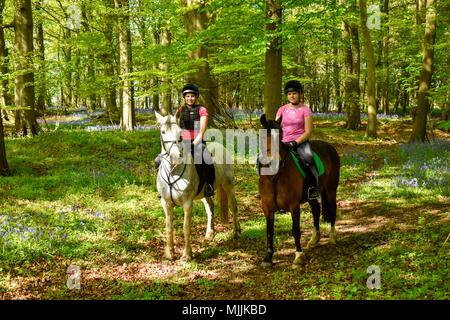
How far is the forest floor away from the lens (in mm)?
6117

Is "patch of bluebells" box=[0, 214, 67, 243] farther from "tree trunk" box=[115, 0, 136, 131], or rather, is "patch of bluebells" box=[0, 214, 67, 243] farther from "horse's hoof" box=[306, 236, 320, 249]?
"tree trunk" box=[115, 0, 136, 131]

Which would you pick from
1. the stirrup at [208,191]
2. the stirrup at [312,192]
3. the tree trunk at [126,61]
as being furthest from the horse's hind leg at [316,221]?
the tree trunk at [126,61]

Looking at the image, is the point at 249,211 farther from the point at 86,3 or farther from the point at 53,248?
the point at 86,3

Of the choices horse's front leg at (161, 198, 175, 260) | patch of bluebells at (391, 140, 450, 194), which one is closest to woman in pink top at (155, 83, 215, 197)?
horse's front leg at (161, 198, 175, 260)

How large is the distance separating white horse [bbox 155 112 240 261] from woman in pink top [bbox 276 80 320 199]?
189 cm

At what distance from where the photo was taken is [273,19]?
11117 mm

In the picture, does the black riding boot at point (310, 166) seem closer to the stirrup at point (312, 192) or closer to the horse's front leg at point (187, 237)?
the stirrup at point (312, 192)

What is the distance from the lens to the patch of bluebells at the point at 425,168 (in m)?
11.3

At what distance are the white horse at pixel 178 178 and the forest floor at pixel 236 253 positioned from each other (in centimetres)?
45

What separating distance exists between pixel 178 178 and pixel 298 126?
245 cm

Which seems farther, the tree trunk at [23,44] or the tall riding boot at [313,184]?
the tree trunk at [23,44]

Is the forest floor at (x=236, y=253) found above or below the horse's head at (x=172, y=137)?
below
